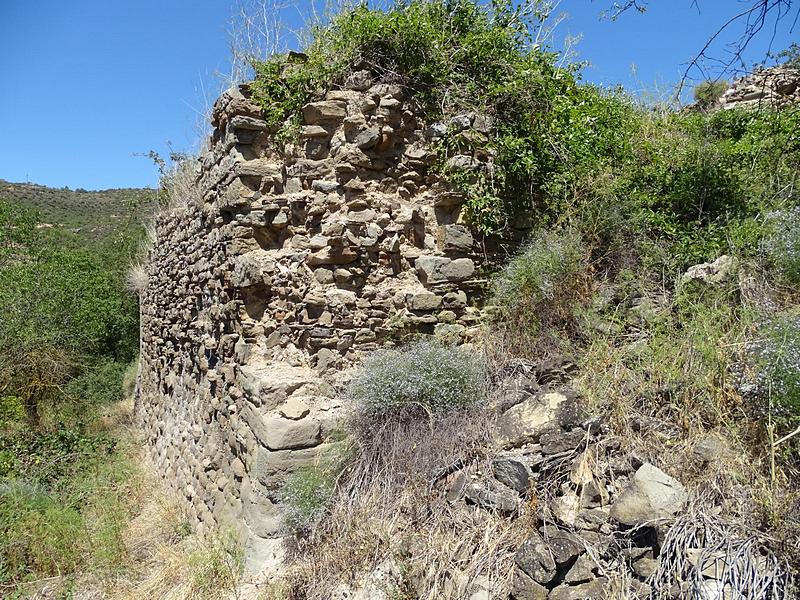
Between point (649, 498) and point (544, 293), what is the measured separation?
1.82m

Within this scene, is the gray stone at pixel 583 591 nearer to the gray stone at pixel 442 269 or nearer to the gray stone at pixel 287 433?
the gray stone at pixel 287 433

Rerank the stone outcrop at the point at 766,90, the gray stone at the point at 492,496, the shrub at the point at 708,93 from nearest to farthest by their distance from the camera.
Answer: the gray stone at the point at 492,496 < the stone outcrop at the point at 766,90 < the shrub at the point at 708,93

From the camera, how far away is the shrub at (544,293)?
3.99 meters

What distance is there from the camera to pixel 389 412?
3.58 metres

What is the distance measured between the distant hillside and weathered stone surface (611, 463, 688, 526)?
26065 mm

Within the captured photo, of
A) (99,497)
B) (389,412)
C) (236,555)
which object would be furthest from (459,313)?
(99,497)

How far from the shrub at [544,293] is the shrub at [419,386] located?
0.52 m

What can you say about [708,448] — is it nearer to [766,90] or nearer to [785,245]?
[785,245]

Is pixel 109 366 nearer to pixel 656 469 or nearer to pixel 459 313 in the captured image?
pixel 459 313

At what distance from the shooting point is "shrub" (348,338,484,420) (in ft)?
11.6

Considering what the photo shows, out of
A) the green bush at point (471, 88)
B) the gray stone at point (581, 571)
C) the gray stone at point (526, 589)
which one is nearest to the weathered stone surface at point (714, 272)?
the green bush at point (471, 88)

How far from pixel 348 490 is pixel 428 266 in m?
1.76

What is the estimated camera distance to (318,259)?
417 centimetres

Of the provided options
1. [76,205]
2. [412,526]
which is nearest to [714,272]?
[412,526]
